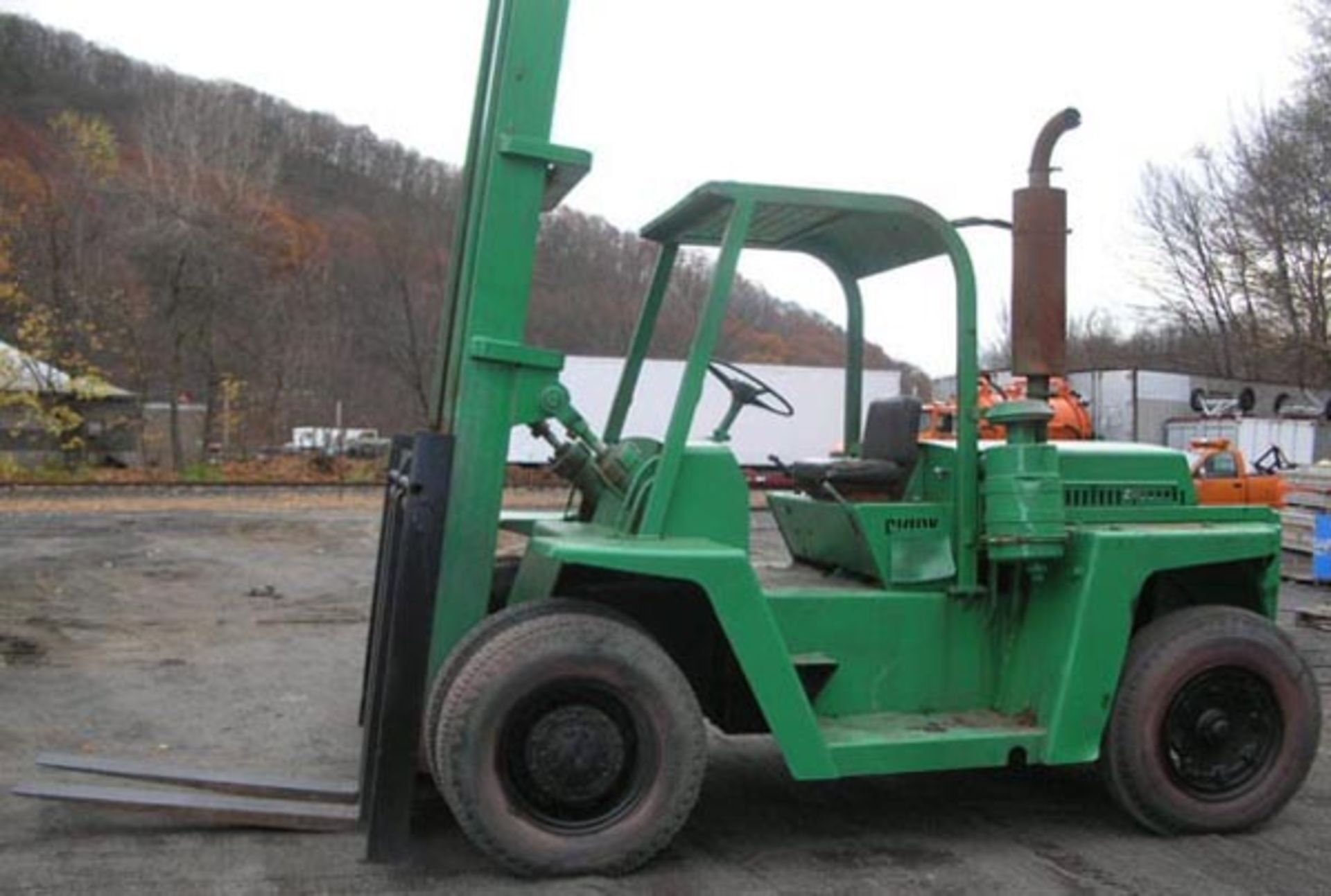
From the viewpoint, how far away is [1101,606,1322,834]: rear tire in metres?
5.11

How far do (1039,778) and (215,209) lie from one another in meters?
37.2

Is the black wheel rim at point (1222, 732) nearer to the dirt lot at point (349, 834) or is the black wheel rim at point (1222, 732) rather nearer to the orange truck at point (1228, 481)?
the dirt lot at point (349, 834)

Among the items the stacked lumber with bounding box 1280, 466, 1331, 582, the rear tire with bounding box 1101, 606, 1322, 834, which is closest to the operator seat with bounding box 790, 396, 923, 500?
the rear tire with bounding box 1101, 606, 1322, 834

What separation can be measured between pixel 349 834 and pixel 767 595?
189 centimetres

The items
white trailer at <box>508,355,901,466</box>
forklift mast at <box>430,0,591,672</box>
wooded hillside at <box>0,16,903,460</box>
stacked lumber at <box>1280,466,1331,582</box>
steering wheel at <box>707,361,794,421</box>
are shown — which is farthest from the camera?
wooded hillside at <box>0,16,903,460</box>

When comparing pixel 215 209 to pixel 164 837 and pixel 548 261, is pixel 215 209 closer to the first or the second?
pixel 548 261

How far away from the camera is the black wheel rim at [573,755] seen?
4.49 m

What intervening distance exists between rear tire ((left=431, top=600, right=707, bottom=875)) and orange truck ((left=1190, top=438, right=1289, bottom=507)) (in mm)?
15710

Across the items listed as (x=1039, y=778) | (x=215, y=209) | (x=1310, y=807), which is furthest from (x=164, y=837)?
(x=215, y=209)

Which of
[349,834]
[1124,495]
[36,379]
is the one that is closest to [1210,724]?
[1124,495]

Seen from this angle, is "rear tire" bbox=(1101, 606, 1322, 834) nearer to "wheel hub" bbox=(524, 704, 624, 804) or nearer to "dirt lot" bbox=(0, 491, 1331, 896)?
"dirt lot" bbox=(0, 491, 1331, 896)

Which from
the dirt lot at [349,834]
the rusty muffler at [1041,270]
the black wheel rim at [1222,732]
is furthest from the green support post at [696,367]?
the black wheel rim at [1222,732]

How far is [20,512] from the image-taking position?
19906 millimetres

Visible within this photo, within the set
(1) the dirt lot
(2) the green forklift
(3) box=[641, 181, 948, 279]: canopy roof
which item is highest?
(3) box=[641, 181, 948, 279]: canopy roof
